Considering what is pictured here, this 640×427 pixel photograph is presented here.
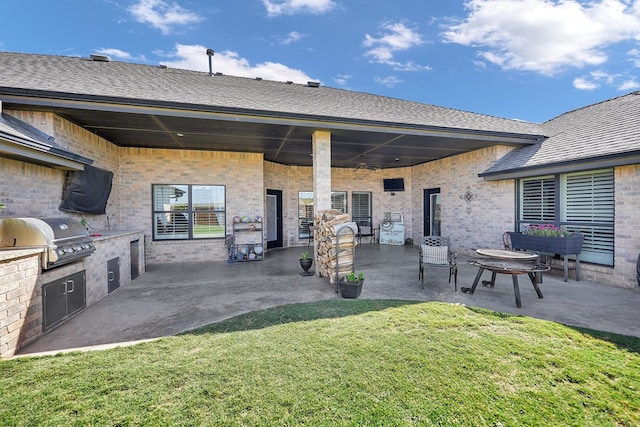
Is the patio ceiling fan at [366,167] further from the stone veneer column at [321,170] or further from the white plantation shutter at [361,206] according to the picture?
the stone veneer column at [321,170]

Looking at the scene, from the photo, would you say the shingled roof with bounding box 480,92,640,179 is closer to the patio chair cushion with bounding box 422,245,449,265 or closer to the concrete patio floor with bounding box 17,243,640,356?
the concrete patio floor with bounding box 17,243,640,356

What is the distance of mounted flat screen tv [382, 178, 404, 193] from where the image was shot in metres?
11.8

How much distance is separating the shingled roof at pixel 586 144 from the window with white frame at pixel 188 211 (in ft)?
26.7

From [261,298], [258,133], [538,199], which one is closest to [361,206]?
[538,199]

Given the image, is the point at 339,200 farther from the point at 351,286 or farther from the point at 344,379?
the point at 344,379

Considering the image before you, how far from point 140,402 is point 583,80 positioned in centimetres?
1952

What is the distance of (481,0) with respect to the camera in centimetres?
618

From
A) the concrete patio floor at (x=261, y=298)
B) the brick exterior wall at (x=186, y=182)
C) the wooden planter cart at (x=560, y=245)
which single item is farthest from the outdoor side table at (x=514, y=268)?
the brick exterior wall at (x=186, y=182)

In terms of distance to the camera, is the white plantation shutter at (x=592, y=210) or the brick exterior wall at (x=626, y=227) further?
the white plantation shutter at (x=592, y=210)

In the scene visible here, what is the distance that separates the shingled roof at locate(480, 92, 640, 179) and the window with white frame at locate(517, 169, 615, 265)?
0.49 meters

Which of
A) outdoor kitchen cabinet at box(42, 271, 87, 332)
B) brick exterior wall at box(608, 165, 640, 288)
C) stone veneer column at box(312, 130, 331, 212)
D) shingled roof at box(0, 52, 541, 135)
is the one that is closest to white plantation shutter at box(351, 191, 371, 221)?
shingled roof at box(0, 52, 541, 135)

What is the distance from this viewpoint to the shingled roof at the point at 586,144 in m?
5.18

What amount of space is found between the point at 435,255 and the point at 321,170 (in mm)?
3058

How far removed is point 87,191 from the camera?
5.68m
